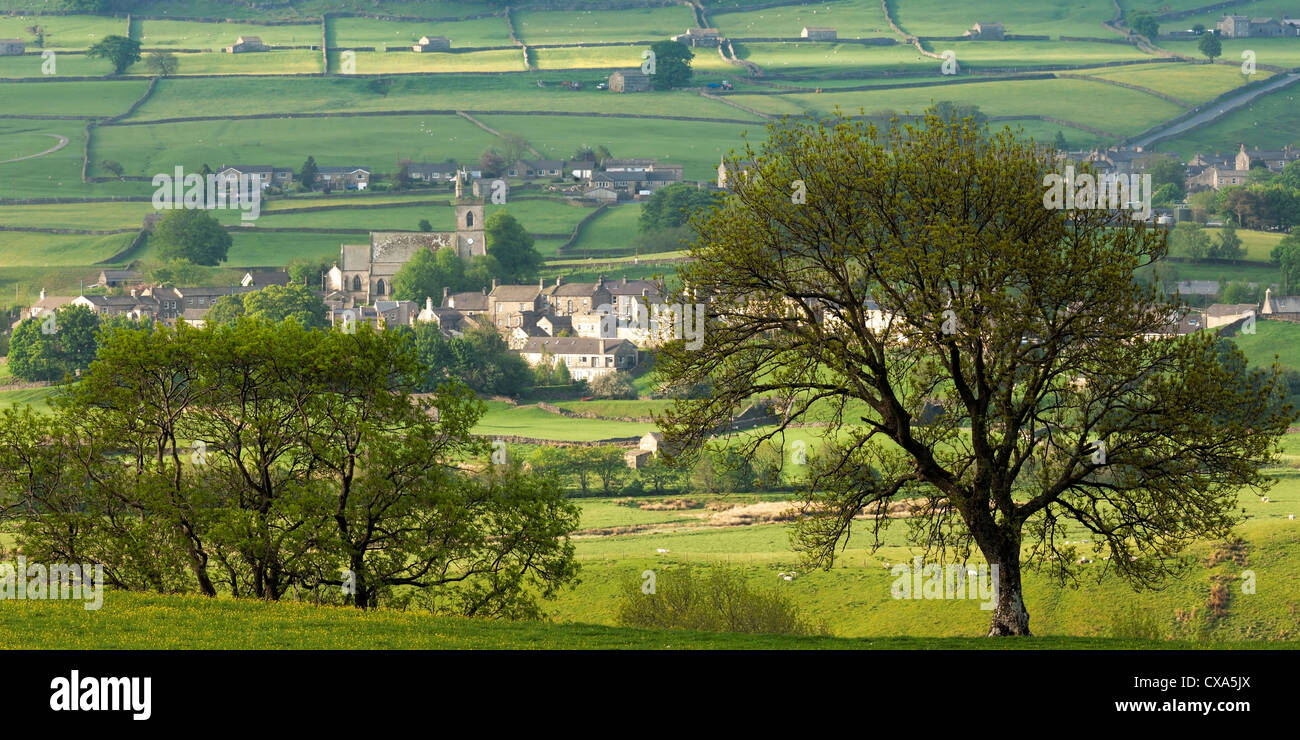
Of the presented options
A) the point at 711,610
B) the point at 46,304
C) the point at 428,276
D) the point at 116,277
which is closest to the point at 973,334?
the point at 711,610

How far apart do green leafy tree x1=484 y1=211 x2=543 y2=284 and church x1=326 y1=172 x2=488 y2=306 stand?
3377 mm

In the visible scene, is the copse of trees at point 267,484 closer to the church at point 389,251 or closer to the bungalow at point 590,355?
the bungalow at point 590,355

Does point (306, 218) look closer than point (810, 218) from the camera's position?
No

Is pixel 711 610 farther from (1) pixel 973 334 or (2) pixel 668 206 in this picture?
(2) pixel 668 206

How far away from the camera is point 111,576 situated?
35.5 meters

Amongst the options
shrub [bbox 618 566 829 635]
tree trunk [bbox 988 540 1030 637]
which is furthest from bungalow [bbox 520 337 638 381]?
tree trunk [bbox 988 540 1030 637]

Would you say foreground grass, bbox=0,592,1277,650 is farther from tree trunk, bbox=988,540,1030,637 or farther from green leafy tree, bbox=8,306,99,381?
green leafy tree, bbox=8,306,99,381

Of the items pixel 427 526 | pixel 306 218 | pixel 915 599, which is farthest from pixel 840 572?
pixel 306 218

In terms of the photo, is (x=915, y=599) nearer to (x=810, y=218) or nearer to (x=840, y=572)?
(x=840, y=572)

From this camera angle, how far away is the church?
6275 inches

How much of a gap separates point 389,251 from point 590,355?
1601 inches

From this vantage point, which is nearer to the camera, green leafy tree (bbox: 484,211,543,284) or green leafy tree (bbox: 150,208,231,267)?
green leafy tree (bbox: 484,211,543,284)

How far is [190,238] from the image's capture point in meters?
166

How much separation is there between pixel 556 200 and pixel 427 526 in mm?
161345
